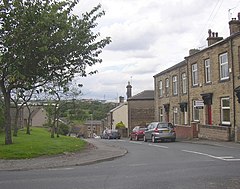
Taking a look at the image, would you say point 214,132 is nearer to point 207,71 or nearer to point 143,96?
point 207,71

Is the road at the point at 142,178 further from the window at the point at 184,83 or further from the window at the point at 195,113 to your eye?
the window at the point at 184,83

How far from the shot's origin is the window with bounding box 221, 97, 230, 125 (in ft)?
88.9

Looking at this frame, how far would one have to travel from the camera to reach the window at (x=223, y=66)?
27.4 meters

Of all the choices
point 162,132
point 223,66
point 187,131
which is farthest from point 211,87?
point 162,132

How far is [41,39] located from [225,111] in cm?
1596

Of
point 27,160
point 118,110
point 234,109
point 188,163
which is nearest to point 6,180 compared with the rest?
point 27,160

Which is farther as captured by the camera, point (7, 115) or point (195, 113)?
point (195, 113)

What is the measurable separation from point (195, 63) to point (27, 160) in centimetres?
2053

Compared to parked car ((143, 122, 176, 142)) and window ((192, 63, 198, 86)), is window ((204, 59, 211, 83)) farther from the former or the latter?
parked car ((143, 122, 176, 142))

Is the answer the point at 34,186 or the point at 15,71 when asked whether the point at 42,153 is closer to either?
the point at 15,71

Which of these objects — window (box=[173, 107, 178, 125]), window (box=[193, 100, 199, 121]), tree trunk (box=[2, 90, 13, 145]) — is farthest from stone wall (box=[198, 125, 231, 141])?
tree trunk (box=[2, 90, 13, 145])

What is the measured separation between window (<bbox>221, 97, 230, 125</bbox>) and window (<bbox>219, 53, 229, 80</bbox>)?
1703 mm

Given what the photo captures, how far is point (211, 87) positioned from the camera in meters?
29.5

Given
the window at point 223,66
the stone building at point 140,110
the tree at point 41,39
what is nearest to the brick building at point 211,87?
the window at point 223,66
